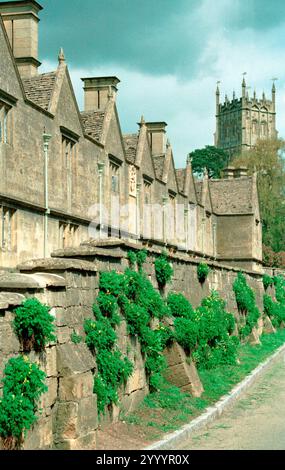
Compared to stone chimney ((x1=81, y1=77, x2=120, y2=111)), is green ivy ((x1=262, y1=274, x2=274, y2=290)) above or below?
below

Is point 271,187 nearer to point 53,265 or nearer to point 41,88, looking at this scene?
point 41,88

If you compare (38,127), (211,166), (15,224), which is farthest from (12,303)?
(211,166)

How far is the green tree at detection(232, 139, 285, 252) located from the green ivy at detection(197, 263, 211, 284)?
47.3 metres

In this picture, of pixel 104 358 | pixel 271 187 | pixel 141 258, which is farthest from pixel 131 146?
pixel 271 187

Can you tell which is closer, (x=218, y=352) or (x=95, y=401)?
(x=95, y=401)

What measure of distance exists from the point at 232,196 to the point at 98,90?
20658 millimetres

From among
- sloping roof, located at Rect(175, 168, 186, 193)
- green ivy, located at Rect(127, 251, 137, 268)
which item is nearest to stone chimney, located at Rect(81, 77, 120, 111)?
sloping roof, located at Rect(175, 168, 186, 193)

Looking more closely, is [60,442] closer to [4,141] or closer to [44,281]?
[44,281]

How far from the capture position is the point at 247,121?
153125 millimetres

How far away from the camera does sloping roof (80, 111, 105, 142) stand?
93.2 feet

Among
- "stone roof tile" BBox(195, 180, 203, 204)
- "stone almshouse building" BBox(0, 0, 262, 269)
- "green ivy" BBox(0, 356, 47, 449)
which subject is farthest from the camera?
"stone roof tile" BBox(195, 180, 203, 204)

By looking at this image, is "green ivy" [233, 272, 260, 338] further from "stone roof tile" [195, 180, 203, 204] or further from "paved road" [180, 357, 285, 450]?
"stone roof tile" [195, 180, 203, 204]
